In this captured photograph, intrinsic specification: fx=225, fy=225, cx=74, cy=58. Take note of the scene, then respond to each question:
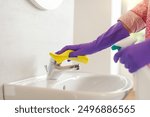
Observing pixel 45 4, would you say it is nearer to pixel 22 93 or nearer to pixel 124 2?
pixel 22 93

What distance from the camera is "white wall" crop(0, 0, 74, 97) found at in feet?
2.54

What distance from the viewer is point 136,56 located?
18.6 inches

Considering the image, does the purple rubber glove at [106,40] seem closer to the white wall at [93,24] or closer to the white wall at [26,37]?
the white wall at [26,37]

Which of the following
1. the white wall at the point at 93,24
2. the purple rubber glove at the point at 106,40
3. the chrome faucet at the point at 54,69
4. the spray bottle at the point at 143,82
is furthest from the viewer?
the white wall at the point at 93,24

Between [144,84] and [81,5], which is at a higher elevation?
[81,5]

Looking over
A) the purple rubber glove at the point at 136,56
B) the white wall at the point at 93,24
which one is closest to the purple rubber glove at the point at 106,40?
the purple rubber glove at the point at 136,56

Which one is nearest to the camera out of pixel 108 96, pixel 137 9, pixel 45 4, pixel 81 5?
pixel 108 96

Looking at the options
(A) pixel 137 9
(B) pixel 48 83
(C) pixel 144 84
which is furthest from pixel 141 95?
(B) pixel 48 83

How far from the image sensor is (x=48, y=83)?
2.89 ft

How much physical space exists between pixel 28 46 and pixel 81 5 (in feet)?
4.10

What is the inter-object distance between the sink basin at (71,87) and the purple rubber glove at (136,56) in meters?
0.16

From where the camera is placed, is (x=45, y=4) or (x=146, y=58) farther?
(x=45, y=4)

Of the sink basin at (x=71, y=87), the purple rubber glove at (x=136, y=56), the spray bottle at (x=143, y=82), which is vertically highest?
the purple rubber glove at (x=136, y=56)

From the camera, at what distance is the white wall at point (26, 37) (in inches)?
30.5
